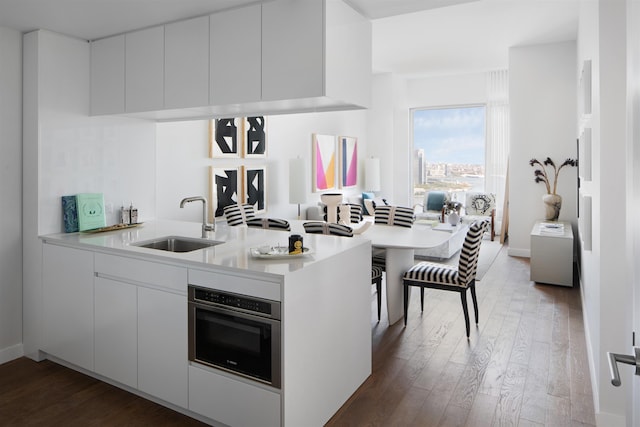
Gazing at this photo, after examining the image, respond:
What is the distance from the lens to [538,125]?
6609mm

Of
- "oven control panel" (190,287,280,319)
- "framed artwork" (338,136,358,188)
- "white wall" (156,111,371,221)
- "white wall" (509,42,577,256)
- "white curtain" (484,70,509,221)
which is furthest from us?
"white curtain" (484,70,509,221)

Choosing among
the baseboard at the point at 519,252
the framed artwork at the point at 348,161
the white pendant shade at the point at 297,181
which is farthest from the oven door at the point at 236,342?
the framed artwork at the point at 348,161

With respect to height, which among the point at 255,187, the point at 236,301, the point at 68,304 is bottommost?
the point at 68,304

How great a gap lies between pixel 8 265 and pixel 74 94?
1348 millimetres

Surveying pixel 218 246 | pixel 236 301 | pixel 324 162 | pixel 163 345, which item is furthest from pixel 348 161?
pixel 236 301

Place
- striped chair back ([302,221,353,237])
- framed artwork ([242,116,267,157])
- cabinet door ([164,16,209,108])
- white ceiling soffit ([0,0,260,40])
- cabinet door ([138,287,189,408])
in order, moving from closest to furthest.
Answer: cabinet door ([138,287,189,408]) < white ceiling soffit ([0,0,260,40]) < cabinet door ([164,16,209,108]) < striped chair back ([302,221,353,237]) < framed artwork ([242,116,267,157])

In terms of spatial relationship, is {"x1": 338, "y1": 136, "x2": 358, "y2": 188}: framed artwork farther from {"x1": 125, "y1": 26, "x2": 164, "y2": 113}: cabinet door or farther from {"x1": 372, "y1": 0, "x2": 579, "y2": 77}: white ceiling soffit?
{"x1": 125, "y1": 26, "x2": 164, "y2": 113}: cabinet door

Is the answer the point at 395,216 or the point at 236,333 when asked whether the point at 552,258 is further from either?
the point at 236,333

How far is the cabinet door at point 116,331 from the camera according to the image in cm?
264

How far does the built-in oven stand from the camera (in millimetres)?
2080

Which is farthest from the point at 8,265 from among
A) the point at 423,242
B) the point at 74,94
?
the point at 423,242

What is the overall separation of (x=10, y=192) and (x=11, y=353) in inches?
46.9

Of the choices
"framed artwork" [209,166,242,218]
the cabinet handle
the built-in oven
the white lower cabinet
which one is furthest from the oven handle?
"framed artwork" [209,166,242,218]

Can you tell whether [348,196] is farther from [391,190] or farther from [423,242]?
[423,242]
